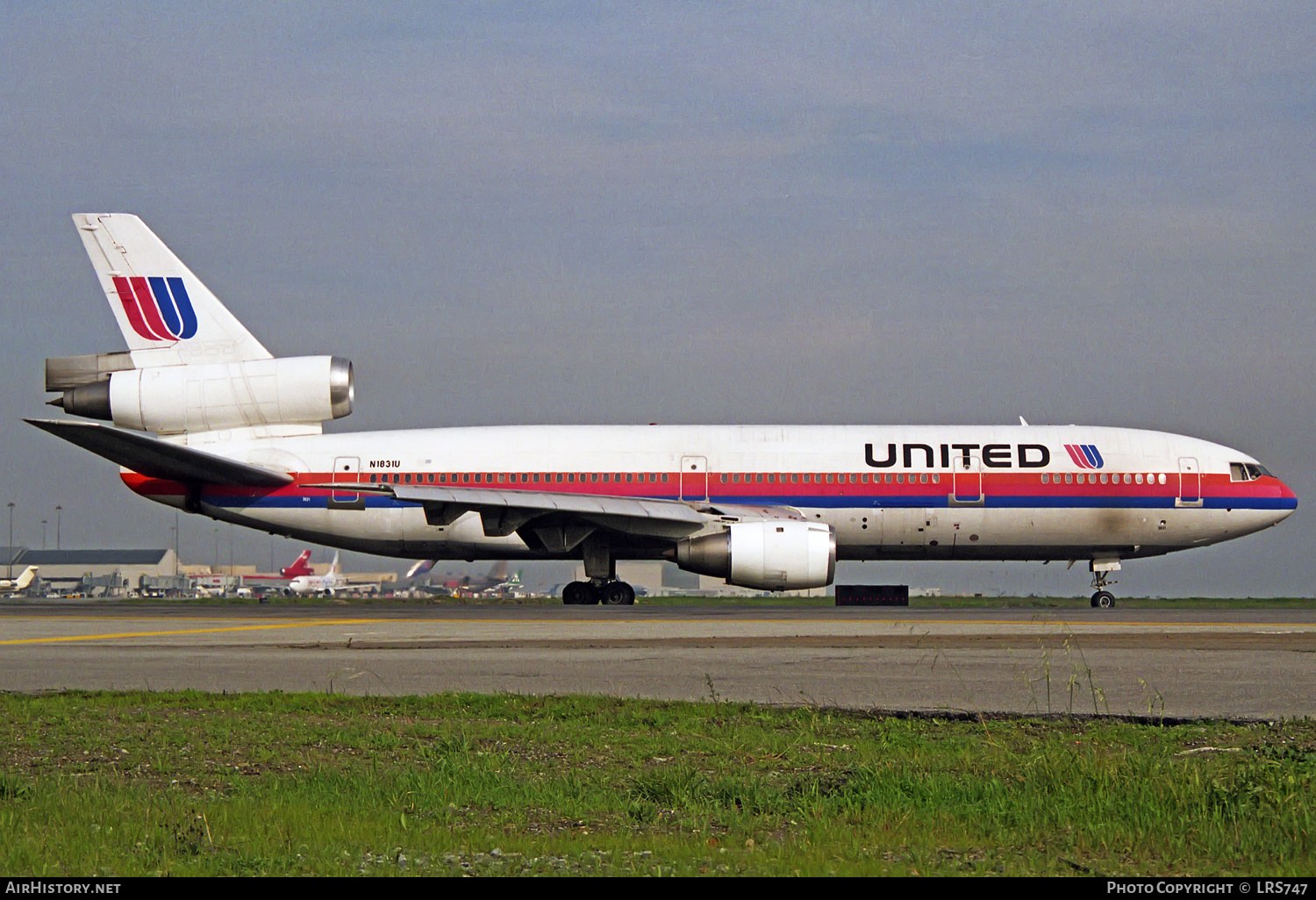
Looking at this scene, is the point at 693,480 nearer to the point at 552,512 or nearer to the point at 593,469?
the point at 593,469

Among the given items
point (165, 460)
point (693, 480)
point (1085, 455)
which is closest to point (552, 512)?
point (693, 480)

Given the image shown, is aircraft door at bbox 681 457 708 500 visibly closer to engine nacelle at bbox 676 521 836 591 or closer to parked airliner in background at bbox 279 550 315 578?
engine nacelle at bbox 676 521 836 591

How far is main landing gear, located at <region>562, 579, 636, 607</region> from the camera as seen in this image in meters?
27.5

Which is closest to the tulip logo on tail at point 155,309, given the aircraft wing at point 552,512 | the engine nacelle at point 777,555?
the aircraft wing at point 552,512

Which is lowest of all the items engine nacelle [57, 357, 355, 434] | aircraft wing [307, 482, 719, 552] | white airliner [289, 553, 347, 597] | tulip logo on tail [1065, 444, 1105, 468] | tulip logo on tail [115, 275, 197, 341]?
white airliner [289, 553, 347, 597]

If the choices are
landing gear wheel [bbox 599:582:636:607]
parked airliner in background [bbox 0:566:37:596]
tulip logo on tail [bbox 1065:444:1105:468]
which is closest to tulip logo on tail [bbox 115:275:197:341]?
landing gear wheel [bbox 599:582:636:607]

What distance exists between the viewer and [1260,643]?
15.1m

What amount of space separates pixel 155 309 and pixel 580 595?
468 inches

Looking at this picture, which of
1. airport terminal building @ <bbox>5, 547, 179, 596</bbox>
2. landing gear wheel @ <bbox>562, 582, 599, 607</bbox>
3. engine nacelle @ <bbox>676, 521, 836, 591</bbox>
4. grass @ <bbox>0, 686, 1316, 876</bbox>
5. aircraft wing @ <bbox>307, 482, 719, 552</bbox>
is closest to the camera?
grass @ <bbox>0, 686, 1316, 876</bbox>

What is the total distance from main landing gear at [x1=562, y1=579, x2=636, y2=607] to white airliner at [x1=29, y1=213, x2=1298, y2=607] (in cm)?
6

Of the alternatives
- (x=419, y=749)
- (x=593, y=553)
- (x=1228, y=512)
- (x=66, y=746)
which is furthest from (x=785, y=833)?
(x=1228, y=512)

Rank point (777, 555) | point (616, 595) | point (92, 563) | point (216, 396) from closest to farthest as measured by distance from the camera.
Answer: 1. point (777, 555)
2. point (616, 595)
3. point (216, 396)
4. point (92, 563)

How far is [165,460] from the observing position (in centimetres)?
2633

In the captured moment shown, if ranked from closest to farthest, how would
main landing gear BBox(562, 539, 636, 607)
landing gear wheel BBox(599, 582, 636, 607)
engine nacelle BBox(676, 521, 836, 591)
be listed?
engine nacelle BBox(676, 521, 836, 591) < main landing gear BBox(562, 539, 636, 607) < landing gear wheel BBox(599, 582, 636, 607)
